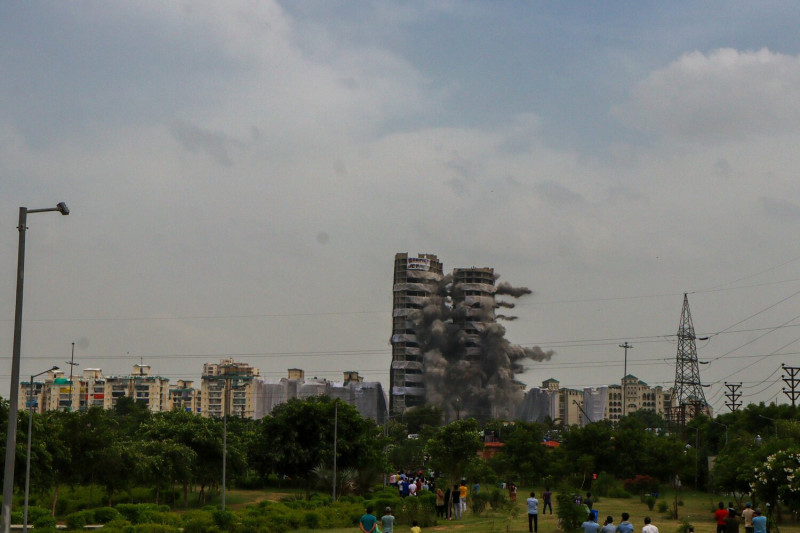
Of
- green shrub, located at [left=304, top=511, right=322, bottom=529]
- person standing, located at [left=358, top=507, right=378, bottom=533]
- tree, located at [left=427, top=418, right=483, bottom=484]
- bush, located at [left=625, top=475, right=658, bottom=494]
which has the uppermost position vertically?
tree, located at [left=427, top=418, right=483, bottom=484]

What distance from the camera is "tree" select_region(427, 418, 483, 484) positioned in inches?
1852

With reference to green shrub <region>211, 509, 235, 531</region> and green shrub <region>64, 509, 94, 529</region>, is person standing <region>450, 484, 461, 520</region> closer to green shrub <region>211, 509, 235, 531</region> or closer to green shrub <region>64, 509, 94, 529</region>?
green shrub <region>211, 509, 235, 531</region>

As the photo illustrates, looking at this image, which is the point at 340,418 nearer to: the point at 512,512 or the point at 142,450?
the point at 142,450

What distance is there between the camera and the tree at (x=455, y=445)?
47031mm

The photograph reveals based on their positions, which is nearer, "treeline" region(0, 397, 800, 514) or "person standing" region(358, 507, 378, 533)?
"person standing" region(358, 507, 378, 533)

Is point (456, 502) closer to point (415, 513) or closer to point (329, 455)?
point (415, 513)

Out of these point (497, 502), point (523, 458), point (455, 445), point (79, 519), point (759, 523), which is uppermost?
point (455, 445)

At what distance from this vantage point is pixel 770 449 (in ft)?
150

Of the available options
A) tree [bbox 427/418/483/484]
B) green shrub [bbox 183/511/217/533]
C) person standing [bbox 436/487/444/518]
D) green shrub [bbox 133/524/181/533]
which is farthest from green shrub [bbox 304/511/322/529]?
tree [bbox 427/418/483/484]

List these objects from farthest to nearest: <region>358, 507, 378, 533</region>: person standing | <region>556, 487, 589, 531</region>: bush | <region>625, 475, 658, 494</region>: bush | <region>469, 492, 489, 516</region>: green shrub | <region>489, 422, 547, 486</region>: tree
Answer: <region>489, 422, 547, 486</region>: tree
<region>625, 475, 658, 494</region>: bush
<region>469, 492, 489, 516</region>: green shrub
<region>556, 487, 589, 531</region>: bush
<region>358, 507, 378, 533</region>: person standing

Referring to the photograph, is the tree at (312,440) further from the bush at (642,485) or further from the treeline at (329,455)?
the bush at (642,485)

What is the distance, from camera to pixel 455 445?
47.2 meters

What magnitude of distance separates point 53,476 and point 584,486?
3874 centimetres

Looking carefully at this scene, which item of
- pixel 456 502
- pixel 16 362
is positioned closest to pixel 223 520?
pixel 456 502
